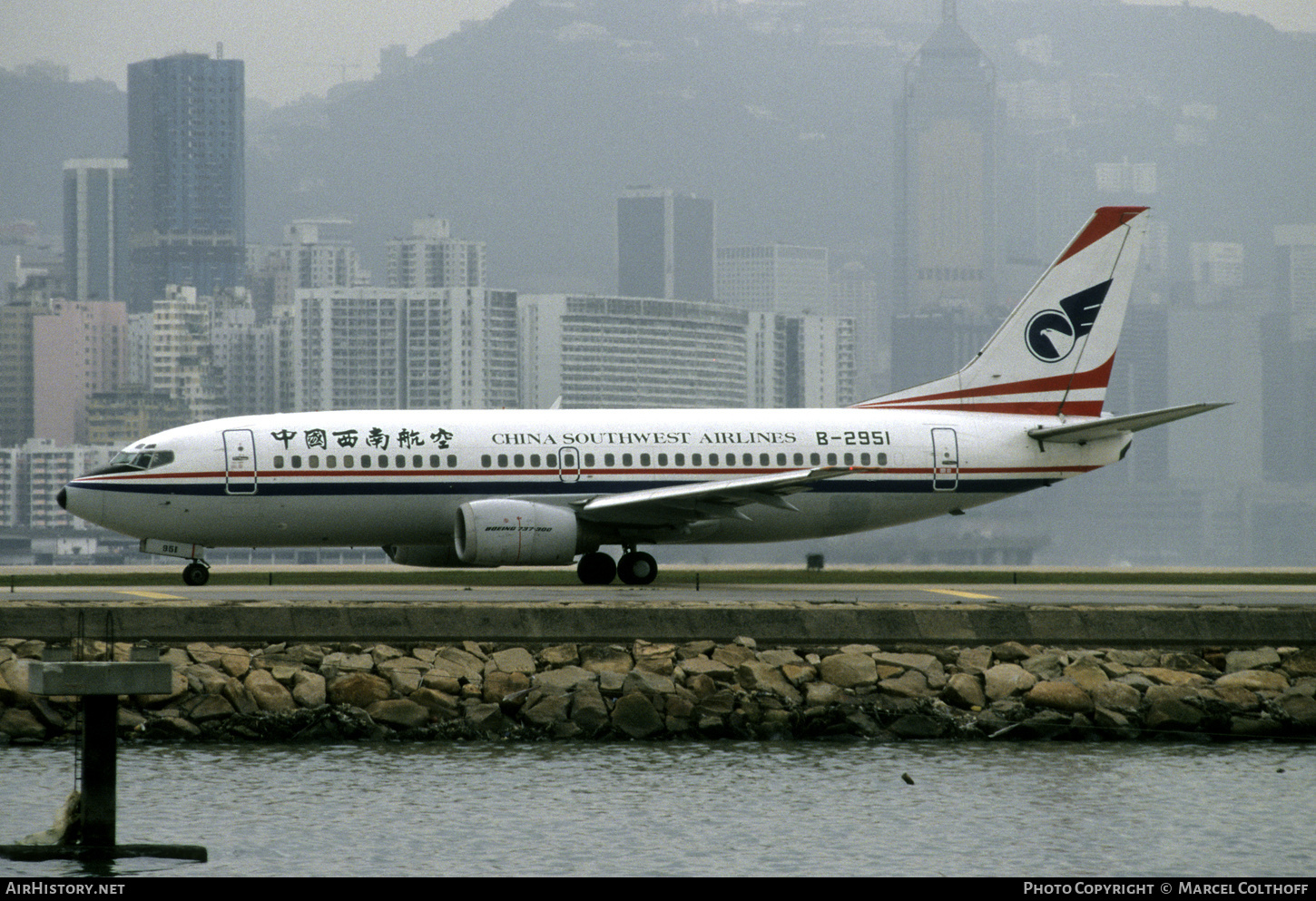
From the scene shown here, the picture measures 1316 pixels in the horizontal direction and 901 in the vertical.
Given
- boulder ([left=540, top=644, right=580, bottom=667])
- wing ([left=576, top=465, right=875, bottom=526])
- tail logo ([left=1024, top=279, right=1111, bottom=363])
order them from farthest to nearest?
tail logo ([left=1024, top=279, right=1111, bottom=363]) < wing ([left=576, top=465, right=875, bottom=526]) < boulder ([left=540, top=644, right=580, bottom=667])

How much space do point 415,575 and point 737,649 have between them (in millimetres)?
14330

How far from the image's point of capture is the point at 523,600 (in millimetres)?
29469

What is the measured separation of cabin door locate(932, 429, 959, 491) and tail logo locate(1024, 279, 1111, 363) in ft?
13.1

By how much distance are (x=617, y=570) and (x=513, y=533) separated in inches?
132

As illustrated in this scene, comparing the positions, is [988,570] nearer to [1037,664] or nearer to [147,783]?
[1037,664]

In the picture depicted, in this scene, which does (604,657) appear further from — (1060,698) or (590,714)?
(1060,698)

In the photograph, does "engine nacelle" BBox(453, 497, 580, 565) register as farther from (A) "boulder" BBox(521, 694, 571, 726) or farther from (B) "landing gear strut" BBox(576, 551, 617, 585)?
(A) "boulder" BBox(521, 694, 571, 726)

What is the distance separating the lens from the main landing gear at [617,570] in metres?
38.0

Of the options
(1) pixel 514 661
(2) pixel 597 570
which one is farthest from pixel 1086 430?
(1) pixel 514 661

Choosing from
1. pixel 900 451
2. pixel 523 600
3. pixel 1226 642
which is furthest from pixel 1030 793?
pixel 900 451

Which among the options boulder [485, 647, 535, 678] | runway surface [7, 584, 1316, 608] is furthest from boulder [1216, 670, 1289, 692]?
boulder [485, 647, 535, 678]

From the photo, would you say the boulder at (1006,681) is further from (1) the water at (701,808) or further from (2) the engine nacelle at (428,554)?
(2) the engine nacelle at (428,554)

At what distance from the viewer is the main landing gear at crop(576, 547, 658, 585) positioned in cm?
3803

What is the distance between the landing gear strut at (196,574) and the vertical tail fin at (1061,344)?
1617cm
